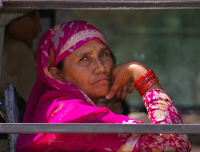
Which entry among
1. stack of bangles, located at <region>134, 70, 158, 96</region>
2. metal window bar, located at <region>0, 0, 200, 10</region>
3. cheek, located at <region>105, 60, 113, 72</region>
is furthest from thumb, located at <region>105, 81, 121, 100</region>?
metal window bar, located at <region>0, 0, 200, 10</region>

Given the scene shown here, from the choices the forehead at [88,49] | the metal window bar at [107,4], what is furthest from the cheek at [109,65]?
the metal window bar at [107,4]

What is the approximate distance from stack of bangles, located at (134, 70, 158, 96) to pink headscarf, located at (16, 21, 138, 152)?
0.94 ft

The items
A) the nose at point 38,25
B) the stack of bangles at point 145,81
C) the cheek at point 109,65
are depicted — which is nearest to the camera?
the stack of bangles at point 145,81

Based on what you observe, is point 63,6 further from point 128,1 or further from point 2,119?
point 2,119

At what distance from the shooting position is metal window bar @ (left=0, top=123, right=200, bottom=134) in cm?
125

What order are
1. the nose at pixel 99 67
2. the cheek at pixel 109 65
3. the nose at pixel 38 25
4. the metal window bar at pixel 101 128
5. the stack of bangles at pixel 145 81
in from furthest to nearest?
the nose at pixel 38 25, the cheek at pixel 109 65, the nose at pixel 99 67, the stack of bangles at pixel 145 81, the metal window bar at pixel 101 128

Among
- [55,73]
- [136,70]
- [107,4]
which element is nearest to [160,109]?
[136,70]

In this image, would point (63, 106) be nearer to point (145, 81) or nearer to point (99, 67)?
point (99, 67)

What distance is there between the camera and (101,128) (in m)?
1.26

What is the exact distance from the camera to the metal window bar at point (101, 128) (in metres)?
1.25

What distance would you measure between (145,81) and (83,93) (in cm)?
42

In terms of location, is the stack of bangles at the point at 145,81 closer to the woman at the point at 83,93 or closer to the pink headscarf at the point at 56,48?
the woman at the point at 83,93

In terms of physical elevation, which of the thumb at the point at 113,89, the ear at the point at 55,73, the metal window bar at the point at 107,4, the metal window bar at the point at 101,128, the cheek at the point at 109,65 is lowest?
the thumb at the point at 113,89

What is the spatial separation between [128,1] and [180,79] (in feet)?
8.62
